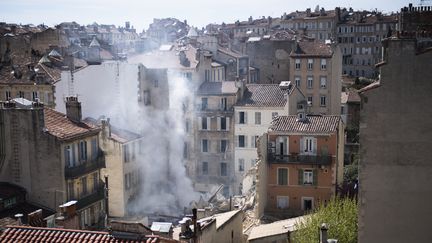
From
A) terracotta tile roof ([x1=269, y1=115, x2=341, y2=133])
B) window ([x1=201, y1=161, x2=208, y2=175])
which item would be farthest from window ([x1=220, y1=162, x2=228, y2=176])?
terracotta tile roof ([x1=269, y1=115, x2=341, y2=133])

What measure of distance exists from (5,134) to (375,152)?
68.7ft

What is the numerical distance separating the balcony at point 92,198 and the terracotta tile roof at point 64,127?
3514 millimetres

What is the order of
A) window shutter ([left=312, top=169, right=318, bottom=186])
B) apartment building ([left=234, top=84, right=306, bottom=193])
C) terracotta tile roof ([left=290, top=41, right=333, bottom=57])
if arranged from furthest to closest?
terracotta tile roof ([left=290, top=41, right=333, bottom=57])
apartment building ([left=234, top=84, right=306, bottom=193])
window shutter ([left=312, top=169, right=318, bottom=186])

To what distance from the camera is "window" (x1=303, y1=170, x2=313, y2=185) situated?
1705 inches

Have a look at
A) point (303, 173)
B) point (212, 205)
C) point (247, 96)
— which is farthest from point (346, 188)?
point (247, 96)

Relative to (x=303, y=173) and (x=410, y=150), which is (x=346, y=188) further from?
(x=410, y=150)

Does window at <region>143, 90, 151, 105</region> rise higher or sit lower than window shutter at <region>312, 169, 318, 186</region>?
higher

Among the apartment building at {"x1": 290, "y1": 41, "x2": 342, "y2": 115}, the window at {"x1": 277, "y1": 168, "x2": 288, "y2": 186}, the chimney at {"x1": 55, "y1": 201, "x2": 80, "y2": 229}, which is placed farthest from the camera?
the apartment building at {"x1": 290, "y1": 41, "x2": 342, "y2": 115}

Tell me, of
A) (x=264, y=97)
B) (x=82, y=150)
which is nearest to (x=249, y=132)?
(x=264, y=97)

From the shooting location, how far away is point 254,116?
55.8 meters

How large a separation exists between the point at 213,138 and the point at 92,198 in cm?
2380

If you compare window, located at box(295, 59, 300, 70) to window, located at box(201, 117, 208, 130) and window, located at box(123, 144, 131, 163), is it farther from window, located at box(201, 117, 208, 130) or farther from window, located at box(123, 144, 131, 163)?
window, located at box(123, 144, 131, 163)

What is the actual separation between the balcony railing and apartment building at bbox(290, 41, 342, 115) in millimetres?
25627

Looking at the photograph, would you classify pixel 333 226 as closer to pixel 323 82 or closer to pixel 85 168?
pixel 85 168
